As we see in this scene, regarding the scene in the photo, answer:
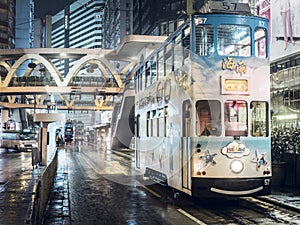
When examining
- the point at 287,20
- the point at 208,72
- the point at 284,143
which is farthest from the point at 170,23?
the point at 208,72

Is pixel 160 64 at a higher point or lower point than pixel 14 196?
higher

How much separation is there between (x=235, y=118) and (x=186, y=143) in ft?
4.51

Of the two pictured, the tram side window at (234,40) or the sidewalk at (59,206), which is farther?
the tram side window at (234,40)

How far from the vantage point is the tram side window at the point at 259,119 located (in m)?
10.8

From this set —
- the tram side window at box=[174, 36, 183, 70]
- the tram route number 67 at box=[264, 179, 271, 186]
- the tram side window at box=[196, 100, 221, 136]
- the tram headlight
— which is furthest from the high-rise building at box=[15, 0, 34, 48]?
the tram route number 67 at box=[264, 179, 271, 186]

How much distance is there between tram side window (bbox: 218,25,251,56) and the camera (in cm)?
1086

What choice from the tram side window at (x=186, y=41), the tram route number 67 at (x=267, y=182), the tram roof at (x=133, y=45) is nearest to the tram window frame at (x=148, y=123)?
the tram side window at (x=186, y=41)

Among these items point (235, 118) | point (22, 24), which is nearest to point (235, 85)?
point (235, 118)

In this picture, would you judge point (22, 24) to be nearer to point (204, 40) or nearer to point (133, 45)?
point (133, 45)

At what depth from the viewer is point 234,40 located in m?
11.0

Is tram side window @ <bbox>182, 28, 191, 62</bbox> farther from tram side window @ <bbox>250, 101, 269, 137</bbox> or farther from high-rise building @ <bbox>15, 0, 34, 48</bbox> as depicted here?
high-rise building @ <bbox>15, 0, 34, 48</bbox>

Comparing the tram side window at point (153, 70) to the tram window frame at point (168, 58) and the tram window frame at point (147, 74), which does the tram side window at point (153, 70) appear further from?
the tram window frame at point (168, 58)

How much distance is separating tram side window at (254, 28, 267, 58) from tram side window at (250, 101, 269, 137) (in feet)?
4.12

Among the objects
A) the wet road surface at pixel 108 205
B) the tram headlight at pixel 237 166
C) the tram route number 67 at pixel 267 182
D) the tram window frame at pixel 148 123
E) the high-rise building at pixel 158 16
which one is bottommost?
the wet road surface at pixel 108 205
